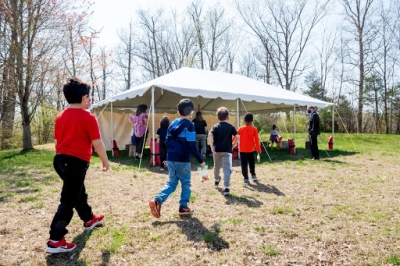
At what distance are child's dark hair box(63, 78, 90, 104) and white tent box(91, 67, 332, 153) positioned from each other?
5194 millimetres

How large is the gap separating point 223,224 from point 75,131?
202 cm

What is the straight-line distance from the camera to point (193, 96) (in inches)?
347

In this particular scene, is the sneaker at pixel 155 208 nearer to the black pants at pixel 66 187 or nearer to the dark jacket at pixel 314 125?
the black pants at pixel 66 187

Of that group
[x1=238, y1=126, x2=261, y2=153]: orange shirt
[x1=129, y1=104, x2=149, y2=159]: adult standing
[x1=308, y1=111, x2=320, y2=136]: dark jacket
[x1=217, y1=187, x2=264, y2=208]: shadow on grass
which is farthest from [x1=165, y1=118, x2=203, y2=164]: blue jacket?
[x1=308, y1=111, x2=320, y2=136]: dark jacket

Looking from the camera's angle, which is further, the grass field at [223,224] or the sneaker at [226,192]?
the sneaker at [226,192]

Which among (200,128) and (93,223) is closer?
(93,223)

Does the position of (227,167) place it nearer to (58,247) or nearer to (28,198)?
(58,247)

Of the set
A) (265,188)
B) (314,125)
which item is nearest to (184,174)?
(265,188)

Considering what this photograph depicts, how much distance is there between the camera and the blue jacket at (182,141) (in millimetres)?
3539

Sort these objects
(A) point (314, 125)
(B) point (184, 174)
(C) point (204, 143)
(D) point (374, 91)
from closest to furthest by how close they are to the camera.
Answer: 1. (B) point (184, 174)
2. (A) point (314, 125)
3. (C) point (204, 143)
4. (D) point (374, 91)

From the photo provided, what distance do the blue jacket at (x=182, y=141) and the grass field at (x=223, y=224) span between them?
0.83m

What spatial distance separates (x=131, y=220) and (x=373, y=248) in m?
2.73

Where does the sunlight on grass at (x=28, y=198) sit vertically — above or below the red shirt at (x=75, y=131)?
below

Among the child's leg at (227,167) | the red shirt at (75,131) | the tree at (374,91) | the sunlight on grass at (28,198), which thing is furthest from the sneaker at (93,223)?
the tree at (374,91)
